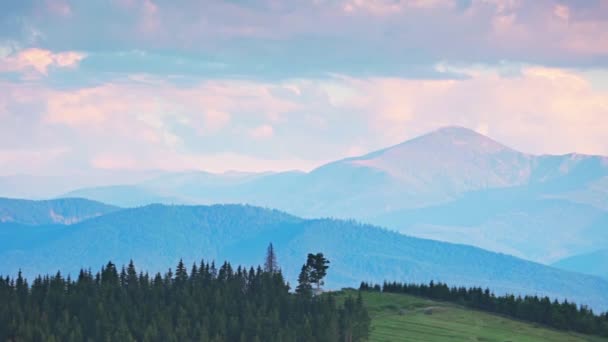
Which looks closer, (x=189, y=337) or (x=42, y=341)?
(x=42, y=341)

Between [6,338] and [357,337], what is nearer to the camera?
[6,338]

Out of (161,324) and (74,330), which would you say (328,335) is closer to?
(161,324)

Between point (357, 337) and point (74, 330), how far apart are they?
46.0 m

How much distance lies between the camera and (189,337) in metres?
190

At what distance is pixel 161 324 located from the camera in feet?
631

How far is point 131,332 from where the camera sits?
7559 inches

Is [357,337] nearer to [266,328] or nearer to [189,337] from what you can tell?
[266,328]

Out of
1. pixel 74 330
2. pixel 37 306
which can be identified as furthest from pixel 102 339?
pixel 37 306

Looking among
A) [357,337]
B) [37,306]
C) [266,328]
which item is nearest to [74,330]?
[37,306]

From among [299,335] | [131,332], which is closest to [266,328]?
[299,335]

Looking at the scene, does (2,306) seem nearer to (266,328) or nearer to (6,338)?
(6,338)

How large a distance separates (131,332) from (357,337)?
36768 millimetres

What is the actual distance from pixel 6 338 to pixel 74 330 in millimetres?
10176

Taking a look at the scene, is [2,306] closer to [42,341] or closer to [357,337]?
[42,341]
